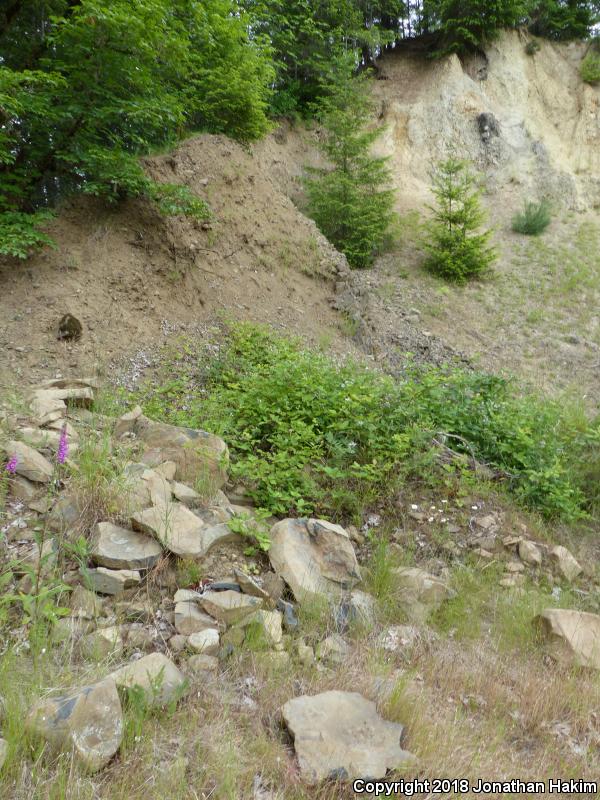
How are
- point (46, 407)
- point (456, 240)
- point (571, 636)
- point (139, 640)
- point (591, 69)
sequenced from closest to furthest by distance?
point (139, 640) < point (571, 636) < point (46, 407) < point (456, 240) < point (591, 69)

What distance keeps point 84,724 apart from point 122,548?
1.14 metres

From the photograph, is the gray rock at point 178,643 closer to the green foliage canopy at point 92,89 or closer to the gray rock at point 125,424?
the gray rock at point 125,424

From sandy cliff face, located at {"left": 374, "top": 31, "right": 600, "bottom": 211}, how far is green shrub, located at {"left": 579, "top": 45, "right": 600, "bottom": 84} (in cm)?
36

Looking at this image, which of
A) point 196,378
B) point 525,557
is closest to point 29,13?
point 196,378

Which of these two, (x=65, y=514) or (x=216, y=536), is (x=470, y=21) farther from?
(x=65, y=514)

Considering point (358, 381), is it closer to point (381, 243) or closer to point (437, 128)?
point (381, 243)

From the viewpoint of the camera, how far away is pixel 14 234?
6598 millimetres

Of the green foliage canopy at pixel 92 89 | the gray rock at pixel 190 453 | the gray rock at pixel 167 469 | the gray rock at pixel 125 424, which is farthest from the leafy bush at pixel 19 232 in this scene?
the gray rock at pixel 167 469

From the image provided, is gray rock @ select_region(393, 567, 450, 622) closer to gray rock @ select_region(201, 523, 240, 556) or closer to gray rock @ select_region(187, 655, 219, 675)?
gray rock @ select_region(201, 523, 240, 556)

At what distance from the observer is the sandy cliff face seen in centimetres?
1905

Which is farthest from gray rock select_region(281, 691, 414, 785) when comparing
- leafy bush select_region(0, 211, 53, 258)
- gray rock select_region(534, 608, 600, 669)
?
leafy bush select_region(0, 211, 53, 258)

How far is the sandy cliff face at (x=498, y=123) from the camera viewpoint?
1905cm

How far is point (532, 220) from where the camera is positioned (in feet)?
56.8

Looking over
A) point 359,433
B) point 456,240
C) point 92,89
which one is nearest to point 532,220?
point 456,240
